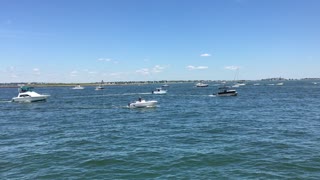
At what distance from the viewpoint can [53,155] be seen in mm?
26594

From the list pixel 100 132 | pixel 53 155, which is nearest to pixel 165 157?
pixel 53 155

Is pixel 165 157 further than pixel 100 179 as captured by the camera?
Yes

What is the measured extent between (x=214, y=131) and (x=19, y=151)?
19293mm

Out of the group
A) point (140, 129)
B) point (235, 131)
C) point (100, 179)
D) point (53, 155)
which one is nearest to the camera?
point (100, 179)

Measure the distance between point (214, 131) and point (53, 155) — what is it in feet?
56.7

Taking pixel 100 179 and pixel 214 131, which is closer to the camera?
pixel 100 179

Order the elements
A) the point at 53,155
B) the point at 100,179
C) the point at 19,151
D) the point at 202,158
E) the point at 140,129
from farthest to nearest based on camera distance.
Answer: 1. the point at 140,129
2. the point at 19,151
3. the point at 53,155
4. the point at 202,158
5. the point at 100,179

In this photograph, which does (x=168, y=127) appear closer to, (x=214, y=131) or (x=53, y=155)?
(x=214, y=131)

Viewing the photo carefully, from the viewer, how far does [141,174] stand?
69.4 ft

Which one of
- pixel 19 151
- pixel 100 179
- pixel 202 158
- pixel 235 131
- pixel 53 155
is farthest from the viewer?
pixel 235 131

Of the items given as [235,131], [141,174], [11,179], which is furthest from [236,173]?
[235,131]

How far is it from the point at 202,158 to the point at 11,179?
1257cm

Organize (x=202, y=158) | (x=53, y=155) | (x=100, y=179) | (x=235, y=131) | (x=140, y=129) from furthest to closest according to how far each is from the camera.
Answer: (x=140, y=129), (x=235, y=131), (x=53, y=155), (x=202, y=158), (x=100, y=179)

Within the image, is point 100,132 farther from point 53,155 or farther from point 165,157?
point 165,157
